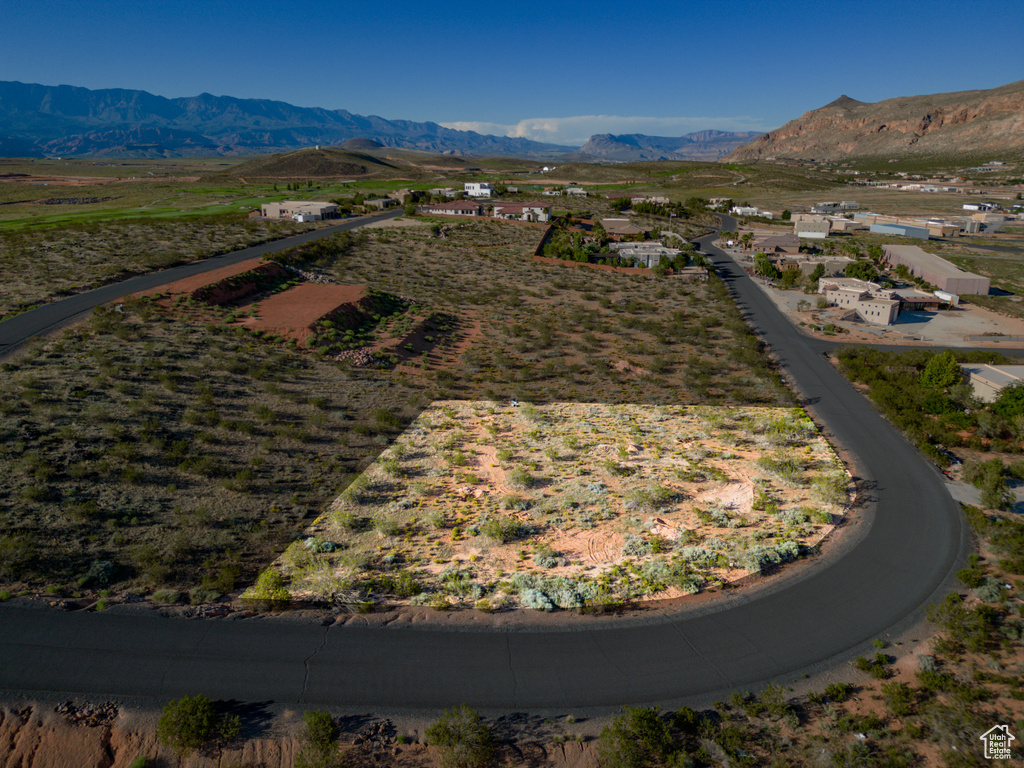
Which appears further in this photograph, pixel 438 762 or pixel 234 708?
pixel 234 708


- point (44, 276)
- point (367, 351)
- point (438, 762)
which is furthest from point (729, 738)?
point (44, 276)

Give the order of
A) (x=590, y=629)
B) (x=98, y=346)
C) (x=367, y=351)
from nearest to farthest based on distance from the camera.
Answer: (x=590, y=629) < (x=98, y=346) < (x=367, y=351)

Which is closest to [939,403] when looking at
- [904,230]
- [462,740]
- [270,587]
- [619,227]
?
[462,740]

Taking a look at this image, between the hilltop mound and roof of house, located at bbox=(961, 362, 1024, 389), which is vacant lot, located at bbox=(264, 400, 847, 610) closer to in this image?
roof of house, located at bbox=(961, 362, 1024, 389)

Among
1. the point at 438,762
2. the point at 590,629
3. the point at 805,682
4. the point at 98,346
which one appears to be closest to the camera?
the point at 438,762

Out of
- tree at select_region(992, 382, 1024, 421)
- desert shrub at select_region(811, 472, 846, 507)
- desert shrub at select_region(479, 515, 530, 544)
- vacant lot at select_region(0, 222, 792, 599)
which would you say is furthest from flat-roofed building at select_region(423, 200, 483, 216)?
desert shrub at select_region(479, 515, 530, 544)

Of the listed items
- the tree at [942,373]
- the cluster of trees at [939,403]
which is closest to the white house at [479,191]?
the cluster of trees at [939,403]

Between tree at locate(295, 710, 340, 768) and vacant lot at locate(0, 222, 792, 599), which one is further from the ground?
vacant lot at locate(0, 222, 792, 599)

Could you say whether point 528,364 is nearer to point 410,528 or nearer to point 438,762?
point 410,528

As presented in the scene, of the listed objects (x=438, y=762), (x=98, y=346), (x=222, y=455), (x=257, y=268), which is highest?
(x=257, y=268)
